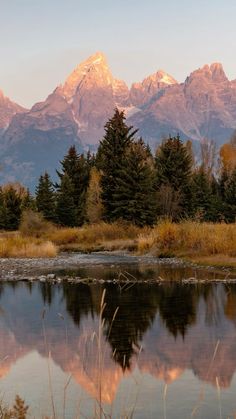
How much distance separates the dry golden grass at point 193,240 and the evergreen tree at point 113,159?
1893cm

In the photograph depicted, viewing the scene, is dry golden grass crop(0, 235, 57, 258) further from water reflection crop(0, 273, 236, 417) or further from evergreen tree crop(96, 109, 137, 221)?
water reflection crop(0, 273, 236, 417)

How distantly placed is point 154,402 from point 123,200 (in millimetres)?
47738

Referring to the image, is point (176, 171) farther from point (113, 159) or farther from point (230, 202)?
point (230, 202)

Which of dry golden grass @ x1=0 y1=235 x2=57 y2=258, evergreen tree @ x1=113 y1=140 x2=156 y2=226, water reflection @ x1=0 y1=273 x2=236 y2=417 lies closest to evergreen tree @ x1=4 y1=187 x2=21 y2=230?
evergreen tree @ x1=113 y1=140 x2=156 y2=226

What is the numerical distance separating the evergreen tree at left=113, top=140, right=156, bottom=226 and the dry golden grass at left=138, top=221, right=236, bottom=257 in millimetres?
15414

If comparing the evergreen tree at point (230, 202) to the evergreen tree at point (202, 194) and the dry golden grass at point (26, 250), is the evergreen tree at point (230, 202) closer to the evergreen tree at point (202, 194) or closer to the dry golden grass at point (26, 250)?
the evergreen tree at point (202, 194)

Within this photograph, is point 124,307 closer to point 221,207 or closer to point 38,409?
point 38,409

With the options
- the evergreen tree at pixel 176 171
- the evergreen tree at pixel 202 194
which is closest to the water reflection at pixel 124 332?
the evergreen tree at pixel 176 171

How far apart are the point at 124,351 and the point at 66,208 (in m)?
59.0

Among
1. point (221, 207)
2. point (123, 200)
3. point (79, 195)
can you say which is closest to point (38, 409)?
point (123, 200)

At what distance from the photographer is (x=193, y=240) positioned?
1383 inches

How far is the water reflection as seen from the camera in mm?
10648

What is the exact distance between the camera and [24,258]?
39.8 metres

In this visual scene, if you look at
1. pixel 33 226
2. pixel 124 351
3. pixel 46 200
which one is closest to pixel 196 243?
pixel 124 351
